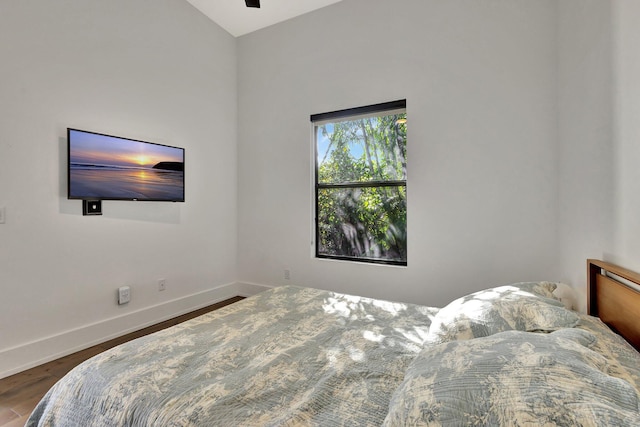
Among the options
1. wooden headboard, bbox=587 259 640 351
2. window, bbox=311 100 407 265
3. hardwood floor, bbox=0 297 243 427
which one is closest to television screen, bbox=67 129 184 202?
hardwood floor, bbox=0 297 243 427

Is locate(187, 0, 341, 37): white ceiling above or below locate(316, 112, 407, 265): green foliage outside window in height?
above

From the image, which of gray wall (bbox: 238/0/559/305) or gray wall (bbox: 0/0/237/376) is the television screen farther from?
gray wall (bbox: 238/0/559/305)

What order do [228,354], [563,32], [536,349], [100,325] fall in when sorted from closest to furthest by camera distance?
[536,349] → [228,354] → [563,32] → [100,325]

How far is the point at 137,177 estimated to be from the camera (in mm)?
2859

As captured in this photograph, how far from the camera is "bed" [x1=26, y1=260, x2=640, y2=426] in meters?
0.69

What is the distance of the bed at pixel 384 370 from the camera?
0.69m

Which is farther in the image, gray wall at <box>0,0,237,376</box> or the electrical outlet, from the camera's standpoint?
the electrical outlet

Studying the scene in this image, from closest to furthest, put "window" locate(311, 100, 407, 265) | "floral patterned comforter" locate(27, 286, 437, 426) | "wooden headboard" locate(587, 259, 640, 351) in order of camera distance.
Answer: "floral patterned comforter" locate(27, 286, 437, 426)
"wooden headboard" locate(587, 259, 640, 351)
"window" locate(311, 100, 407, 265)

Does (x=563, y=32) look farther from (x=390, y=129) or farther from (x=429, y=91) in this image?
(x=390, y=129)

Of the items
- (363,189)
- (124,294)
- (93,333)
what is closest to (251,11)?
(363,189)

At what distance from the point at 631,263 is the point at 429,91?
2.03 metres

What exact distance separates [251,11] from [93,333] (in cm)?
358

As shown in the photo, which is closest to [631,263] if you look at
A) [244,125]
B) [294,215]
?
[294,215]

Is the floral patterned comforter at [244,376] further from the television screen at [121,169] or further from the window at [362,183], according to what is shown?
the television screen at [121,169]
